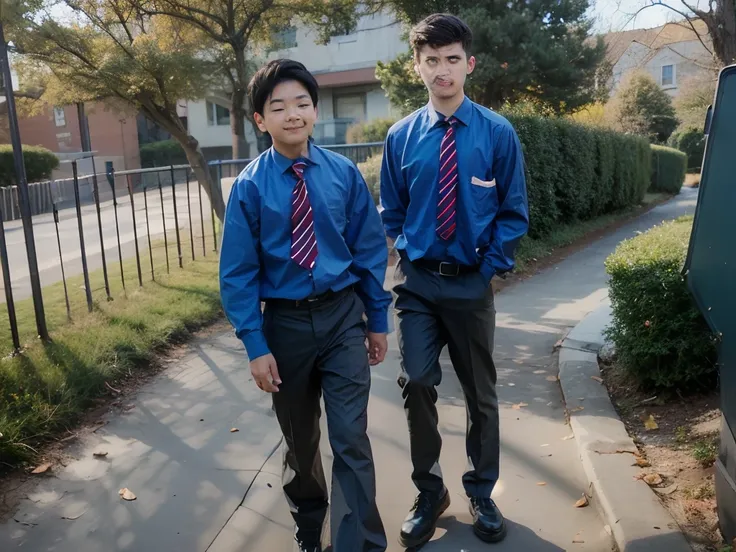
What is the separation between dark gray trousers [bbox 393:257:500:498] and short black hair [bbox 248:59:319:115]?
0.91 m

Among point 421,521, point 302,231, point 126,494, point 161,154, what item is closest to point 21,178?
point 126,494

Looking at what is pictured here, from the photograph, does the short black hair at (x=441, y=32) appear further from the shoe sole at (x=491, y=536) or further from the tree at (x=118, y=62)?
the tree at (x=118, y=62)

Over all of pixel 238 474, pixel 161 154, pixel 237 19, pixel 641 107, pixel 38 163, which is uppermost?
pixel 237 19

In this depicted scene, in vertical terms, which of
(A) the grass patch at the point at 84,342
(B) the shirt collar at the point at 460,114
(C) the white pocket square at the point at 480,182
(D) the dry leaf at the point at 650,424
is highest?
(B) the shirt collar at the point at 460,114

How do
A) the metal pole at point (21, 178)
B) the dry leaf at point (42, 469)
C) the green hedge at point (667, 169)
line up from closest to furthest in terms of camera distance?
the dry leaf at point (42, 469)
the metal pole at point (21, 178)
the green hedge at point (667, 169)

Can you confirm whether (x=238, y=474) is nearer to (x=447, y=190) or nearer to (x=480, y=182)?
(x=447, y=190)

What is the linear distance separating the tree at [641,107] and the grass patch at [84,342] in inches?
951

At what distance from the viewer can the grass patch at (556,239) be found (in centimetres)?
1034

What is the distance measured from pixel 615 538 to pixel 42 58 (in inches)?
330

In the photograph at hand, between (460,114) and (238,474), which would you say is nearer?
(460,114)

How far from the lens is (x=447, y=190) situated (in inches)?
117

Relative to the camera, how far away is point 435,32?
9.64 ft

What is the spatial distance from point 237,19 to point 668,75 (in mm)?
40156

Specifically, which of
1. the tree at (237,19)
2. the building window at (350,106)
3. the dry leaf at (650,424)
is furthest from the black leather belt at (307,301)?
the building window at (350,106)
